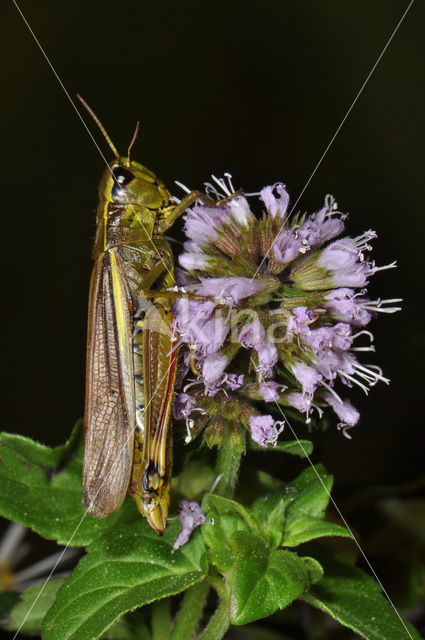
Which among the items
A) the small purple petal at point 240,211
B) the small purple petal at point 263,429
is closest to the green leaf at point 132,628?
the small purple petal at point 263,429

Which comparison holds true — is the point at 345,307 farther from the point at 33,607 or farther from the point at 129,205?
the point at 33,607

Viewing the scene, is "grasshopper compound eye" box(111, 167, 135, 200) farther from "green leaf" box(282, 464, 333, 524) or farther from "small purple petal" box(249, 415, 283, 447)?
"green leaf" box(282, 464, 333, 524)

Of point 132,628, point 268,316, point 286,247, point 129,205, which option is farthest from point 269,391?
point 132,628

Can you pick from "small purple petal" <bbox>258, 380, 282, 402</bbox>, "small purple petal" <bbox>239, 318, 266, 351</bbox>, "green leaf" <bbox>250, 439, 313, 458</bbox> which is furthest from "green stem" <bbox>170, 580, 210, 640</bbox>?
"small purple petal" <bbox>239, 318, 266, 351</bbox>

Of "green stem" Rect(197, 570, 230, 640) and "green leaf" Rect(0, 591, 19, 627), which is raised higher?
"green stem" Rect(197, 570, 230, 640)

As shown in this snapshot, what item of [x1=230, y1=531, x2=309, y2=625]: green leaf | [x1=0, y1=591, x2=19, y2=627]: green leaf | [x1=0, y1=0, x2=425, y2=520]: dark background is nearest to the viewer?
[x1=230, y1=531, x2=309, y2=625]: green leaf

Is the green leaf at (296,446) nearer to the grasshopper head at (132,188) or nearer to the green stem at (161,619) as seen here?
the green stem at (161,619)
